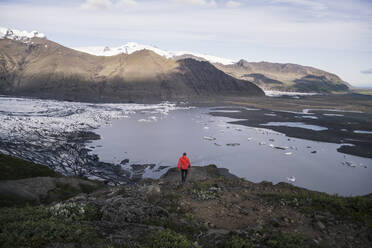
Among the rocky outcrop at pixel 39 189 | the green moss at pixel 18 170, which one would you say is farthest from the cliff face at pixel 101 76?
the rocky outcrop at pixel 39 189

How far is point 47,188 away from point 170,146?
24.4 m

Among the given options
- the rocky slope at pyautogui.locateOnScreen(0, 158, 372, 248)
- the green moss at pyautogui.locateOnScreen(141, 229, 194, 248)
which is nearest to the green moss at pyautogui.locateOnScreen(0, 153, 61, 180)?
the rocky slope at pyautogui.locateOnScreen(0, 158, 372, 248)

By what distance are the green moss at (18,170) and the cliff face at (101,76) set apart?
298ft

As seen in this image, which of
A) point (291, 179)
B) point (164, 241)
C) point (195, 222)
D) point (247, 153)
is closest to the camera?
point (164, 241)

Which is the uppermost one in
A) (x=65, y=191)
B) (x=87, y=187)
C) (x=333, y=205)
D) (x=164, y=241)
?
(x=164, y=241)

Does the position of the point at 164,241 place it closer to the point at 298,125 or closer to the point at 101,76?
the point at 298,125

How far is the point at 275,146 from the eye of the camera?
142 feet

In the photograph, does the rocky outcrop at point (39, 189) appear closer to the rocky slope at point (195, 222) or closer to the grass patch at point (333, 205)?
the rocky slope at point (195, 222)

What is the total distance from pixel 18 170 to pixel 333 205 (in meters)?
27.8

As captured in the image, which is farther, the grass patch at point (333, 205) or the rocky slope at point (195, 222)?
the grass patch at point (333, 205)

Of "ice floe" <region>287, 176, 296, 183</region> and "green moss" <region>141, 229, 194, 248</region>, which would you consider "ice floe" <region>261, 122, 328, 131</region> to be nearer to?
"ice floe" <region>287, 176, 296, 183</region>

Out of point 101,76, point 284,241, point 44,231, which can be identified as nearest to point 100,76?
point 101,76

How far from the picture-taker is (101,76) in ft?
466

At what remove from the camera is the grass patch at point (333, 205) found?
942cm
